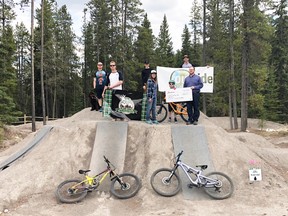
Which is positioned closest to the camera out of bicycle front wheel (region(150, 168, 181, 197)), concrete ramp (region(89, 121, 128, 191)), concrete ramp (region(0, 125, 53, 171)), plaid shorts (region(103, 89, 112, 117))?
bicycle front wheel (region(150, 168, 181, 197))

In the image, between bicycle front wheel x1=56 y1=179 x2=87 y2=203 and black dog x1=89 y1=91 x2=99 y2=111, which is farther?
black dog x1=89 y1=91 x2=99 y2=111

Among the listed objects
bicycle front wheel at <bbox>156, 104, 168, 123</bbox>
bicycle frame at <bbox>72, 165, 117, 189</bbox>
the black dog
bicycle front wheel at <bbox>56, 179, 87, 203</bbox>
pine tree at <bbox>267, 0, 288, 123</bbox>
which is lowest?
bicycle front wheel at <bbox>56, 179, 87, 203</bbox>

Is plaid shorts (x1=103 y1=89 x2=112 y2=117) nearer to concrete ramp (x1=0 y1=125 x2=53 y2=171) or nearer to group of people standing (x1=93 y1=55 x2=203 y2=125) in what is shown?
group of people standing (x1=93 y1=55 x2=203 y2=125)

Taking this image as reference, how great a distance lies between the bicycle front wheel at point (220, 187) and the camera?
25.9 ft

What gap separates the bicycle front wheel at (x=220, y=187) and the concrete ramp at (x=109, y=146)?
8.04 ft

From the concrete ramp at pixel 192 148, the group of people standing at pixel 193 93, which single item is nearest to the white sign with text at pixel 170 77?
the group of people standing at pixel 193 93

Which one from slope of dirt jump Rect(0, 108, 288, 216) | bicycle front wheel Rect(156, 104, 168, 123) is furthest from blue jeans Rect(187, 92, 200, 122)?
bicycle front wheel Rect(156, 104, 168, 123)

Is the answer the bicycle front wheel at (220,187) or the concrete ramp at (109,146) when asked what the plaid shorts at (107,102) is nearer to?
the concrete ramp at (109,146)

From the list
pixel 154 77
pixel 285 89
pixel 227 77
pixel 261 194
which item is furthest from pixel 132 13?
pixel 261 194

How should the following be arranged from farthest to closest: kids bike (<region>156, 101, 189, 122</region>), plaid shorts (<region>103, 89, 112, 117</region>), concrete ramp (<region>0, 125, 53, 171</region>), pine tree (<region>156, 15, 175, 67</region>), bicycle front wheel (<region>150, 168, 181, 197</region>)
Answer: pine tree (<region>156, 15, 175, 67</region>)
kids bike (<region>156, 101, 189, 122</region>)
plaid shorts (<region>103, 89, 112, 117</region>)
concrete ramp (<region>0, 125, 53, 171</region>)
bicycle front wheel (<region>150, 168, 181, 197</region>)

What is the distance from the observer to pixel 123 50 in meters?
38.5

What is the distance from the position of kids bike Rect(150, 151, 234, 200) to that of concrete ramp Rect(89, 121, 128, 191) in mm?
1230

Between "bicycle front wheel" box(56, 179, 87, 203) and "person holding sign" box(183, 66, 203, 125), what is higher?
"person holding sign" box(183, 66, 203, 125)

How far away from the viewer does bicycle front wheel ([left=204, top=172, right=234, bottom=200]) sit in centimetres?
788
